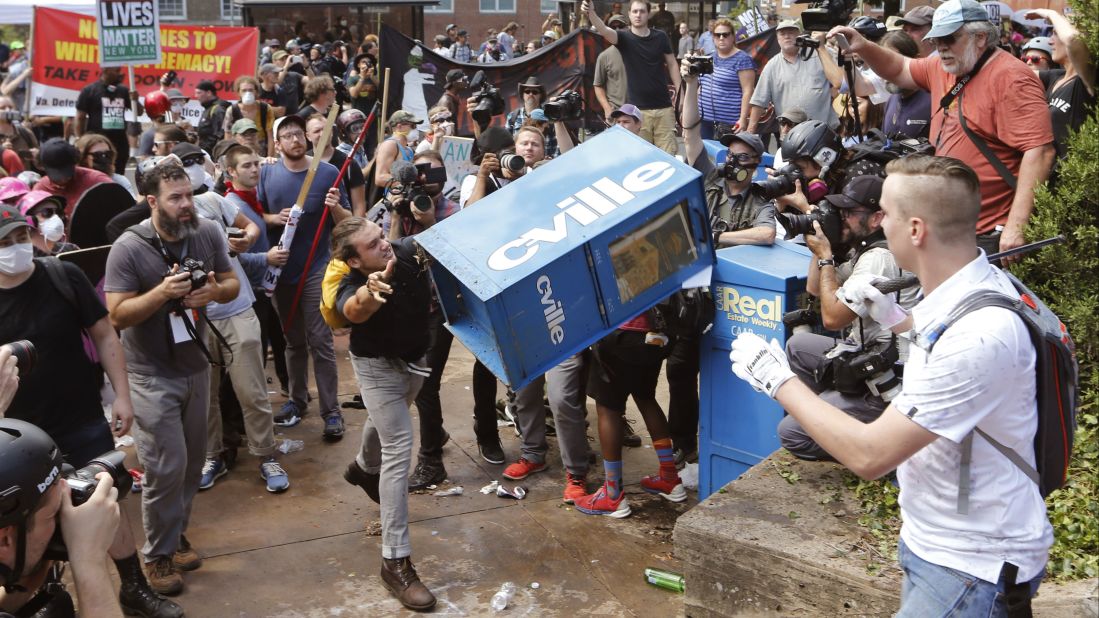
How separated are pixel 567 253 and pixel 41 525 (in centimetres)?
267

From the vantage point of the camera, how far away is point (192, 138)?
11.2 metres

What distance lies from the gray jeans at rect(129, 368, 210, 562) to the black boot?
0.29 m

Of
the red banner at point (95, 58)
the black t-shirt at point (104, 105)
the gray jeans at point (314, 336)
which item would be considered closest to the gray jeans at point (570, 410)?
the gray jeans at point (314, 336)

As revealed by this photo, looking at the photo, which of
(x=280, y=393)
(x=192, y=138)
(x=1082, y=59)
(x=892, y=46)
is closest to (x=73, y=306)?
(x=280, y=393)

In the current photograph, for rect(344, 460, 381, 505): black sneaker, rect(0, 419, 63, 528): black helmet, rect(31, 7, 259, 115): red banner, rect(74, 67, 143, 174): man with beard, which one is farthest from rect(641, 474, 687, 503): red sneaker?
rect(31, 7, 259, 115): red banner

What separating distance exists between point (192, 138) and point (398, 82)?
236 cm

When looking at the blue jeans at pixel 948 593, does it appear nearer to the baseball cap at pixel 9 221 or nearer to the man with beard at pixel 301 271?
the baseball cap at pixel 9 221

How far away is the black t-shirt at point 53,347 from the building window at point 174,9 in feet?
112

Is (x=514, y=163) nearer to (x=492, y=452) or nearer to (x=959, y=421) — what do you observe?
(x=492, y=452)

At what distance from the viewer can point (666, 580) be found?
5105mm

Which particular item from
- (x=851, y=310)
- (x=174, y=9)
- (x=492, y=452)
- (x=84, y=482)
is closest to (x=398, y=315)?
(x=492, y=452)

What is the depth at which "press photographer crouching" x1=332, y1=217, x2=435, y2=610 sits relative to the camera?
504 centimetres

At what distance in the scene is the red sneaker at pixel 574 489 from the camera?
6.14m

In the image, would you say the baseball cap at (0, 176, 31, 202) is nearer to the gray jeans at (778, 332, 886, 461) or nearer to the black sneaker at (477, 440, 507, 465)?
the black sneaker at (477, 440, 507, 465)
